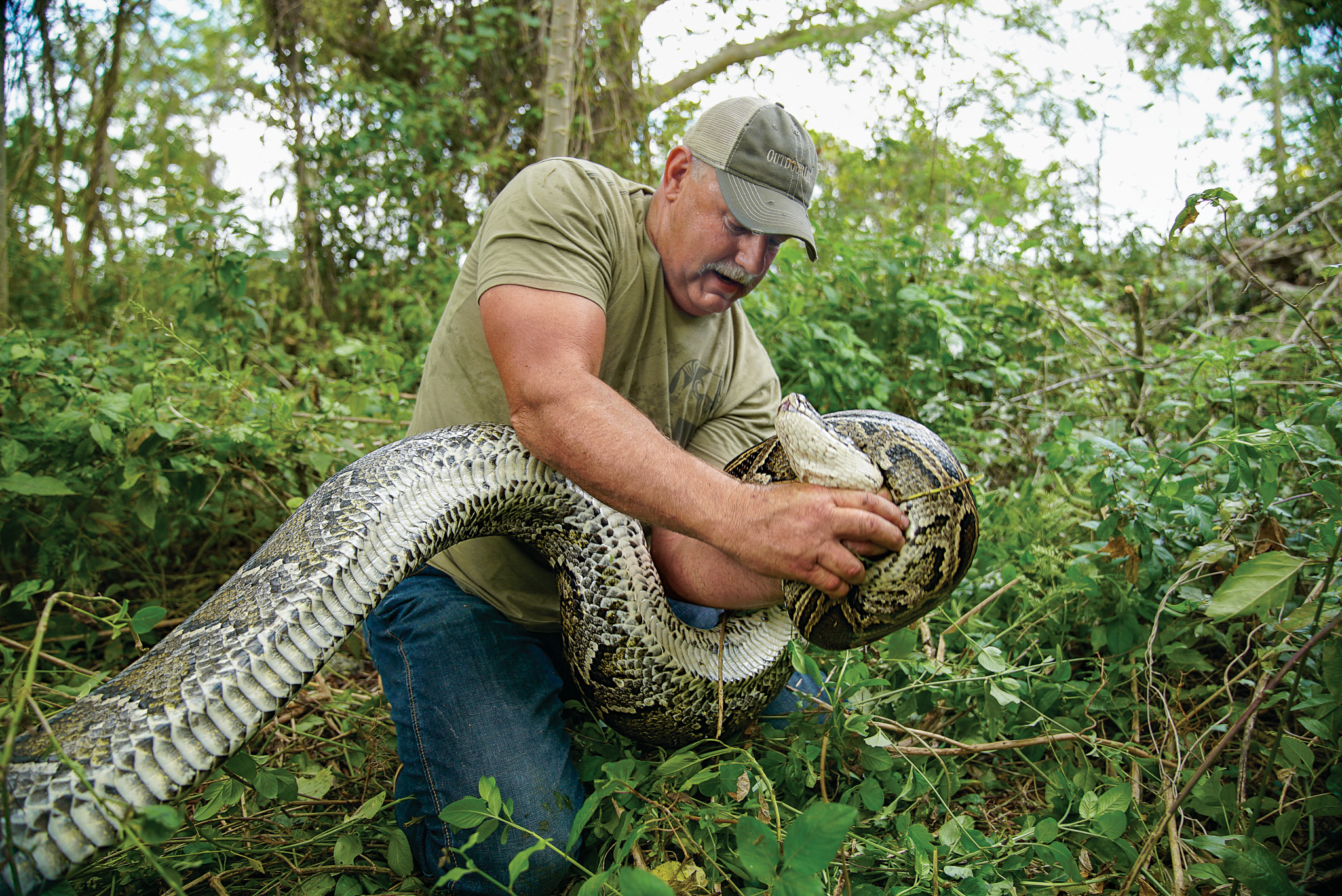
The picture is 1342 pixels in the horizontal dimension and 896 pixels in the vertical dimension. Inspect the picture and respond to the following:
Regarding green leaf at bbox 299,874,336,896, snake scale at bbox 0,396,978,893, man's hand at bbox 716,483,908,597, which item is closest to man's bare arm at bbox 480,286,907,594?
man's hand at bbox 716,483,908,597

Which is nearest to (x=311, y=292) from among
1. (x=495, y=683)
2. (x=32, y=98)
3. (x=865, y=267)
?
(x=32, y=98)

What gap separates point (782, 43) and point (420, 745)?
26.0 feet

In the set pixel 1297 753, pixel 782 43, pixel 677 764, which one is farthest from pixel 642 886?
pixel 782 43

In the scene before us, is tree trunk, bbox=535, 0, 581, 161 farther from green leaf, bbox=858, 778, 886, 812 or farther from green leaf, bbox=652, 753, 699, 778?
green leaf, bbox=858, 778, 886, 812

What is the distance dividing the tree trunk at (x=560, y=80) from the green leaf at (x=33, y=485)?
330 centimetres

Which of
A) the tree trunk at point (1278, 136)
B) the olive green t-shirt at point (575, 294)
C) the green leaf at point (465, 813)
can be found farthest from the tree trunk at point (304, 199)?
the tree trunk at point (1278, 136)

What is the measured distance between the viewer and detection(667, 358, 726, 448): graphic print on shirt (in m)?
3.00

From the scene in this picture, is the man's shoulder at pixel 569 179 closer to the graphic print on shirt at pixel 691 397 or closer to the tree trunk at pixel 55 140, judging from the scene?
the graphic print on shirt at pixel 691 397

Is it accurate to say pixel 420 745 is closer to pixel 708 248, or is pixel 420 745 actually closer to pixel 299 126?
pixel 708 248

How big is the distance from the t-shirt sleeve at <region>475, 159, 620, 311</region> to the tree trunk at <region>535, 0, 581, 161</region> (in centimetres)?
248

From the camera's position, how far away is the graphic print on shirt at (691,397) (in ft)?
9.84

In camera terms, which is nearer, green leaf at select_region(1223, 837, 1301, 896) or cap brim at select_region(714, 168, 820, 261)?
green leaf at select_region(1223, 837, 1301, 896)

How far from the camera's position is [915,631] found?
102 inches

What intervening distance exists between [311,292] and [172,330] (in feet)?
13.2
